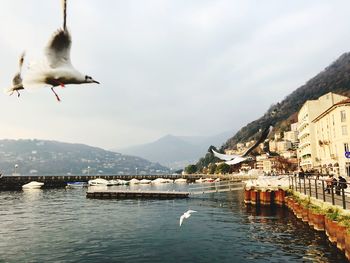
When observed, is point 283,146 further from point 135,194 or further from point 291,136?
point 135,194

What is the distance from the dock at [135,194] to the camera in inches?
2112

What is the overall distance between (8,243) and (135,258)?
10.5 metres

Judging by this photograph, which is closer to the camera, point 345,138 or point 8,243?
point 8,243

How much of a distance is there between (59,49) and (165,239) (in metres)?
20.7

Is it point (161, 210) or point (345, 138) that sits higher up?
point (345, 138)

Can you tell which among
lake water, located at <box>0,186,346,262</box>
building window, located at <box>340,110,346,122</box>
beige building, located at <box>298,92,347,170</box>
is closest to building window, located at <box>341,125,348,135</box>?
building window, located at <box>340,110,346,122</box>

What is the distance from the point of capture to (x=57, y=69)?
412 centimetres

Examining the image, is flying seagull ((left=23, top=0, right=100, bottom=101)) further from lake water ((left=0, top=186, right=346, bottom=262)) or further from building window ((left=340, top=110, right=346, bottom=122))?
building window ((left=340, top=110, right=346, bottom=122))

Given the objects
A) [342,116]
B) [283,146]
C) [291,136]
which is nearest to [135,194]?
[342,116]

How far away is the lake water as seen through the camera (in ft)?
59.7

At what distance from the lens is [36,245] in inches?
838

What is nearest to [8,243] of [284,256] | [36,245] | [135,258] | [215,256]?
[36,245]

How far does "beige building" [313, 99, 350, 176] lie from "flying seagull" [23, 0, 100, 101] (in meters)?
50.2

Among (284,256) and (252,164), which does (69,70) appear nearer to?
(284,256)
